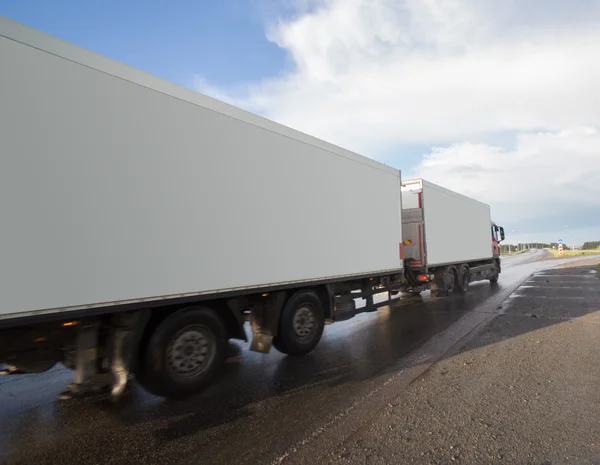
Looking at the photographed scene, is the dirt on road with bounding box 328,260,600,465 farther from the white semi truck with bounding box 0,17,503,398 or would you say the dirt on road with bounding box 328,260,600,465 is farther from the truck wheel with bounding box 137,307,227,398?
the white semi truck with bounding box 0,17,503,398

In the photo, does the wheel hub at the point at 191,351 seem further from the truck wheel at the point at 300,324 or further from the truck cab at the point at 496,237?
the truck cab at the point at 496,237

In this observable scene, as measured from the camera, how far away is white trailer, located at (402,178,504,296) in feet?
32.6

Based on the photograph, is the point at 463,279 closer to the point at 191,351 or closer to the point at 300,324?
the point at 300,324

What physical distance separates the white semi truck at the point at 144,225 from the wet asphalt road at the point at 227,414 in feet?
1.10

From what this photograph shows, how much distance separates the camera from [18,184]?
2848 mm

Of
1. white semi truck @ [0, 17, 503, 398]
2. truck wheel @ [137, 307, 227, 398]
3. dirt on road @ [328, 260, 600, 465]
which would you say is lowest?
dirt on road @ [328, 260, 600, 465]

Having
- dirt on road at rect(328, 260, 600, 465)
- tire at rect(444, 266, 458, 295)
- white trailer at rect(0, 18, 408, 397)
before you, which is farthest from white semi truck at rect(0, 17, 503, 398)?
tire at rect(444, 266, 458, 295)

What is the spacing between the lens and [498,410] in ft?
12.1

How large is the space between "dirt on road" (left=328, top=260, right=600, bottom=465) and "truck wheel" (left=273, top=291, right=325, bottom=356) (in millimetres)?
1781

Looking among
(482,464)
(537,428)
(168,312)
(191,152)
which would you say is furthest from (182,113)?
(537,428)

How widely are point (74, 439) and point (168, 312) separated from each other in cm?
137

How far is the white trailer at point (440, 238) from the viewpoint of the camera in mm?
9938

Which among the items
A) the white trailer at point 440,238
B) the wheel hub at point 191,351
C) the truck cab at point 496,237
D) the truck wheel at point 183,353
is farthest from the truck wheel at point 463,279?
the wheel hub at point 191,351

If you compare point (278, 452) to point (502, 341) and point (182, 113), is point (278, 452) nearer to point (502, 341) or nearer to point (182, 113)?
point (182, 113)
